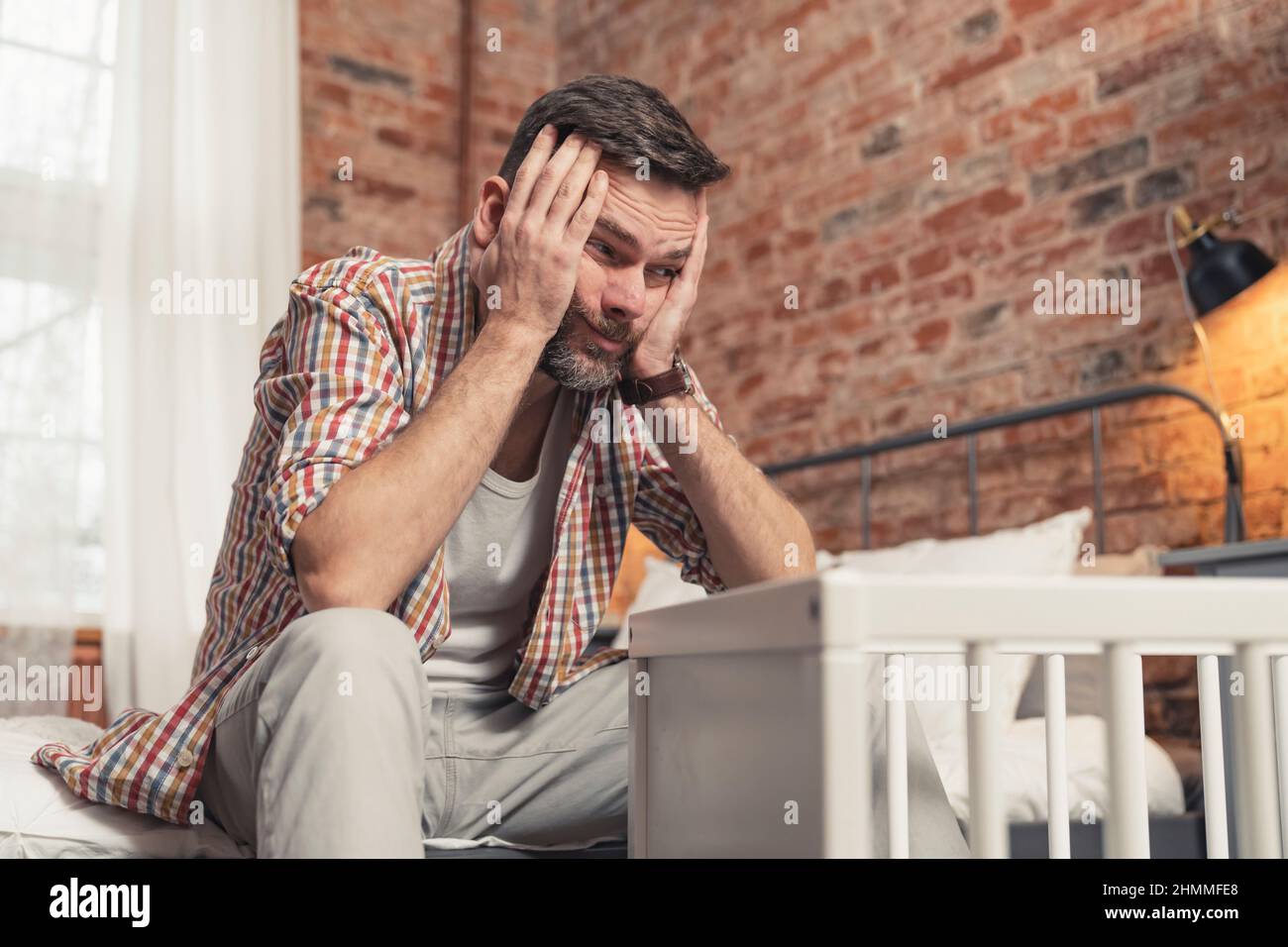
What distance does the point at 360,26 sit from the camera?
12.5ft

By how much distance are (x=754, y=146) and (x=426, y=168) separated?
3.59 feet

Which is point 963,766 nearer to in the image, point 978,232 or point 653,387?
point 653,387

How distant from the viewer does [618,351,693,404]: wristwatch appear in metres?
1.44

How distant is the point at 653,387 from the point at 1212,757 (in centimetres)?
81

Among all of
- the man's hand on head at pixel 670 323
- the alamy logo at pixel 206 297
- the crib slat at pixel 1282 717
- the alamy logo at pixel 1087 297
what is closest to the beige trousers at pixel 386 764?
the crib slat at pixel 1282 717

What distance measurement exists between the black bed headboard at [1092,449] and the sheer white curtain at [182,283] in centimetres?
139

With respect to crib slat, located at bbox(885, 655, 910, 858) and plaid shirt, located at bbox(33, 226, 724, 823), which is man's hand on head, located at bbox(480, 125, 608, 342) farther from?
crib slat, located at bbox(885, 655, 910, 858)

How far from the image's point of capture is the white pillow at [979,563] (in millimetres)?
1912

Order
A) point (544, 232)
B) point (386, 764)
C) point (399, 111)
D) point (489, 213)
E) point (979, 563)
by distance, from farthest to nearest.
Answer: point (399, 111) < point (979, 563) < point (489, 213) < point (544, 232) < point (386, 764)

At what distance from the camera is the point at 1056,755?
729 millimetres

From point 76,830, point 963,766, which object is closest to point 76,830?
point 76,830

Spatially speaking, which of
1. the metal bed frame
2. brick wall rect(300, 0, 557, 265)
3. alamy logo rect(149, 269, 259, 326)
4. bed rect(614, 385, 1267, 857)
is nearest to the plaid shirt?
bed rect(614, 385, 1267, 857)

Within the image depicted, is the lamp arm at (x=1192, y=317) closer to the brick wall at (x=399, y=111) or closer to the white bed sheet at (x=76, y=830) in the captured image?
the white bed sheet at (x=76, y=830)
